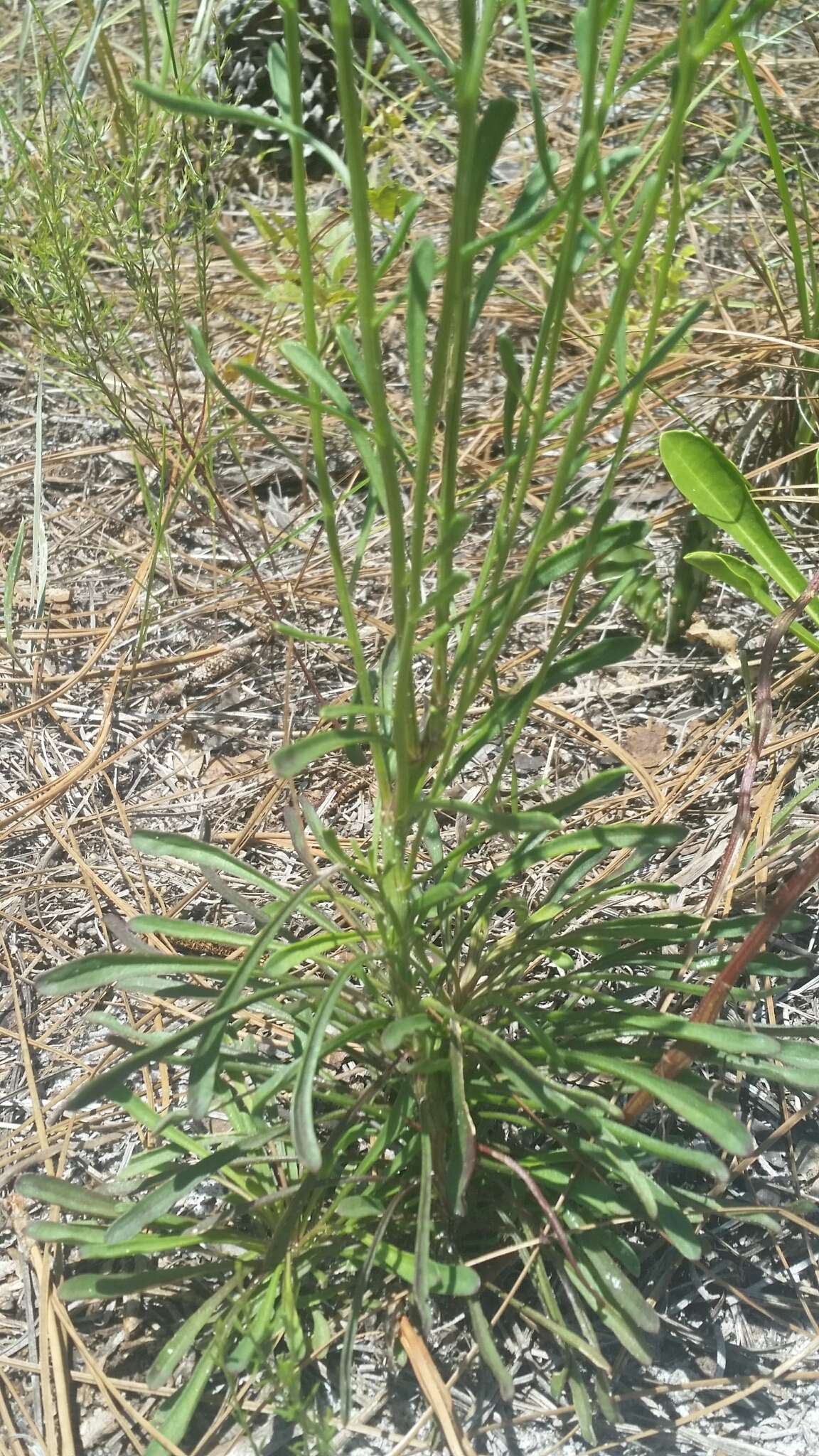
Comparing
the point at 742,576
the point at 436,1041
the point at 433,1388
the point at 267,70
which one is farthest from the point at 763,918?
the point at 267,70

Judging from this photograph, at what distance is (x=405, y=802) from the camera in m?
1.05

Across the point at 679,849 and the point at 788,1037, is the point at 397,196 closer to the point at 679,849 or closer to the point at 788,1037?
the point at 679,849

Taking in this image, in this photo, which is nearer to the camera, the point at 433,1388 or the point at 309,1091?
the point at 309,1091

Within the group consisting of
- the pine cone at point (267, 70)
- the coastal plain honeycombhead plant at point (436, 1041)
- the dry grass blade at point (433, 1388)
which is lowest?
the dry grass blade at point (433, 1388)

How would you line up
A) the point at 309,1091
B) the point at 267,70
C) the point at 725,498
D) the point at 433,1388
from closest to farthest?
the point at 309,1091, the point at 433,1388, the point at 725,498, the point at 267,70

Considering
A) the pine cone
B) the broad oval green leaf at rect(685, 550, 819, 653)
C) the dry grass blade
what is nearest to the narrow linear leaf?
the dry grass blade

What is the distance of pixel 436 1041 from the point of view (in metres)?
1.17

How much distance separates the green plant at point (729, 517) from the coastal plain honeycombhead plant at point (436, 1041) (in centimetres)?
55

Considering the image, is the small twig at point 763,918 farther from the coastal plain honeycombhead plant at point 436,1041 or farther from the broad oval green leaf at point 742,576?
the broad oval green leaf at point 742,576

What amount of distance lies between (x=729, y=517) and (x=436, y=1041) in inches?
35.2

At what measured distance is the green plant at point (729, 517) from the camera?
5.36ft

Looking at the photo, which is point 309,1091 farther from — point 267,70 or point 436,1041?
point 267,70

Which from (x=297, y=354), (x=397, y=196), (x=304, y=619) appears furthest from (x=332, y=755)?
(x=397, y=196)

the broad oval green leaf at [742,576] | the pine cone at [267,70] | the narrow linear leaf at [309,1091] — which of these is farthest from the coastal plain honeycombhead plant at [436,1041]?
the pine cone at [267,70]
